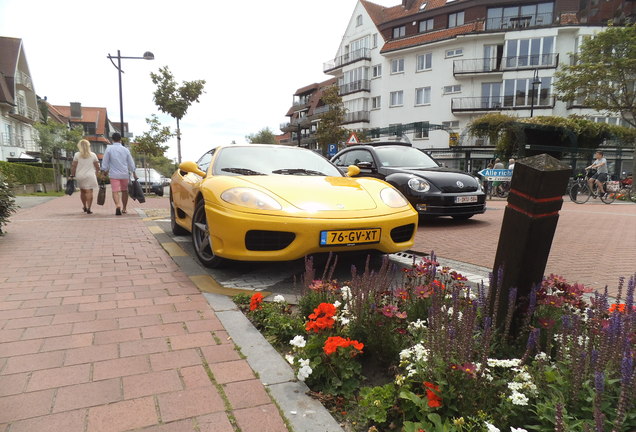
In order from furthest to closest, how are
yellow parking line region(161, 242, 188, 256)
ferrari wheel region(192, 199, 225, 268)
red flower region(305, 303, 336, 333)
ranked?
1. yellow parking line region(161, 242, 188, 256)
2. ferrari wheel region(192, 199, 225, 268)
3. red flower region(305, 303, 336, 333)

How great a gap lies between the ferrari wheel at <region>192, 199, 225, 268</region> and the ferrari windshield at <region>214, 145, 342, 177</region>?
460mm

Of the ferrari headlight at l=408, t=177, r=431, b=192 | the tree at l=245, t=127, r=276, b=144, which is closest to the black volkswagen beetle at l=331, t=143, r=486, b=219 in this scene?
the ferrari headlight at l=408, t=177, r=431, b=192

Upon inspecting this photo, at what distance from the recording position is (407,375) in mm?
1812

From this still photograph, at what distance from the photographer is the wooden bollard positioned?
6.39 feet

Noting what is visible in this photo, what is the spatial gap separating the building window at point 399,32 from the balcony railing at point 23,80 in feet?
119

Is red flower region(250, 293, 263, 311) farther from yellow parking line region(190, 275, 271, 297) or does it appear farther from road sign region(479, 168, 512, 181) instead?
road sign region(479, 168, 512, 181)

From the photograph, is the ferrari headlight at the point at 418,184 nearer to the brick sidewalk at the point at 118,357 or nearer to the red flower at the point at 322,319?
the brick sidewalk at the point at 118,357

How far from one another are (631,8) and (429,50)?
1601cm

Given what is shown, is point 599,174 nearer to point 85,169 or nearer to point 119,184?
point 119,184

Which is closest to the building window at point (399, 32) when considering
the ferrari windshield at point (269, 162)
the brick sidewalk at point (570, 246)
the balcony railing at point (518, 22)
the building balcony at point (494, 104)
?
the balcony railing at point (518, 22)

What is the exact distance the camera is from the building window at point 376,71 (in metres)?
44.3

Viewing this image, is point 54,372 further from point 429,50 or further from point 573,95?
point 429,50

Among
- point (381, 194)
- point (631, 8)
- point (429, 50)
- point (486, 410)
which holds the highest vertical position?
point (631, 8)

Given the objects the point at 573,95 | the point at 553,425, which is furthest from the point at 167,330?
the point at 573,95
